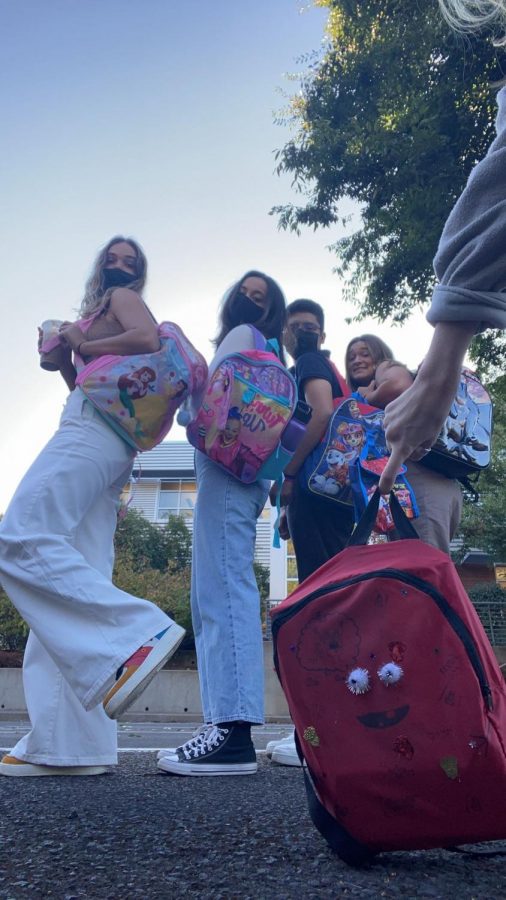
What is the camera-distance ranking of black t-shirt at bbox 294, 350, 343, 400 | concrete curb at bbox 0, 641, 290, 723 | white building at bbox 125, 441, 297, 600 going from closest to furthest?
black t-shirt at bbox 294, 350, 343, 400 < concrete curb at bbox 0, 641, 290, 723 < white building at bbox 125, 441, 297, 600

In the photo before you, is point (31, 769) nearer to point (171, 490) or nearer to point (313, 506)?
point (313, 506)

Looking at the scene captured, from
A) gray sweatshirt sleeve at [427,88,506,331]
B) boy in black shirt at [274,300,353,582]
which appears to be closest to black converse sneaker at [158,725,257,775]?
boy in black shirt at [274,300,353,582]

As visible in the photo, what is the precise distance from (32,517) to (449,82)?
9195 millimetres

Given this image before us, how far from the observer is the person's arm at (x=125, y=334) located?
259 centimetres

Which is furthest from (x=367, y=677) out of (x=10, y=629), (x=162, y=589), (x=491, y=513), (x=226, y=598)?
(x=491, y=513)

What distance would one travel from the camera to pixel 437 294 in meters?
1.24

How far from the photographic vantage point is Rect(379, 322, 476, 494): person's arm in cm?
125

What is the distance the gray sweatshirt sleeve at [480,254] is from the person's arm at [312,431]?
2.05m

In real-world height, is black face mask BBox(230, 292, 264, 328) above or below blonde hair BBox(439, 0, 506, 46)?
above

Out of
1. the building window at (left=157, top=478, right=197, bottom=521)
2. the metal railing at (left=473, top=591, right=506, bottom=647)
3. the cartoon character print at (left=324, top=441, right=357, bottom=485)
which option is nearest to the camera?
the cartoon character print at (left=324, top=441, right=357, bottom=485)

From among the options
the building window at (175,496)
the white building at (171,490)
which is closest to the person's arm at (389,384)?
the white building at (171,490)

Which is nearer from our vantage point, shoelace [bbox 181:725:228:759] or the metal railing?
shoelace [bbox 181:725:228:759]

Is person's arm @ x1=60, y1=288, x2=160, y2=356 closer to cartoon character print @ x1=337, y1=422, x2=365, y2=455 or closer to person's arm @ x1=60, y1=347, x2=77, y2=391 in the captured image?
person's arm @ x1=60, y1=347, x2=77, y2=391

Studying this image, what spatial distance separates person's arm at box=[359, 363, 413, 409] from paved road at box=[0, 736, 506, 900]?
5.36 feet
